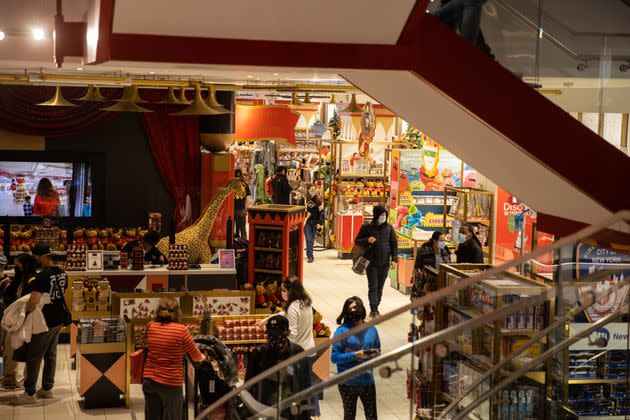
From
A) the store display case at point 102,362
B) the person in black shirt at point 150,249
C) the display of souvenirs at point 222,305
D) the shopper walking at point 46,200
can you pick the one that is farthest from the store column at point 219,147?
the store display case at point 102,362

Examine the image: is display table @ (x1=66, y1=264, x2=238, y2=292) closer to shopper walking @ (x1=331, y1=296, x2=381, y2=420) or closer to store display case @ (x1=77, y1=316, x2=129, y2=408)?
store display case @ (x1=77, y1=316, x2=129, y2=408)

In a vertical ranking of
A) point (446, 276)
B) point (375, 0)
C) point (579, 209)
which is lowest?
point (446, 276)

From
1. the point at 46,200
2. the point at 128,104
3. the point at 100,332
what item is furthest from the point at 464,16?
the point at 46,200

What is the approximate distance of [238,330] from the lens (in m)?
9.23

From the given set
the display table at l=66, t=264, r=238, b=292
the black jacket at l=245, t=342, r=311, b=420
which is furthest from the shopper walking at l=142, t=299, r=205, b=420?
the display table at l=66, t=264, r=238, b=292

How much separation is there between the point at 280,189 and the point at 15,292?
7.84 metres

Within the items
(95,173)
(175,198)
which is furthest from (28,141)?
(175,198)

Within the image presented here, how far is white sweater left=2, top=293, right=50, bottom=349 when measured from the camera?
29.0 feet

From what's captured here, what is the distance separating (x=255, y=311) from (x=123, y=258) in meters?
2.17

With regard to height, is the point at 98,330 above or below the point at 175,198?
below

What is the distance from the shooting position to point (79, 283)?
10070 mm

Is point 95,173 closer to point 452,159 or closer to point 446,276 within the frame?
point 452,159

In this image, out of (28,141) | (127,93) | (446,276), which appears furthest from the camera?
(28,141)

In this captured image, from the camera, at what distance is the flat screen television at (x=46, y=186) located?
14.5 metres
